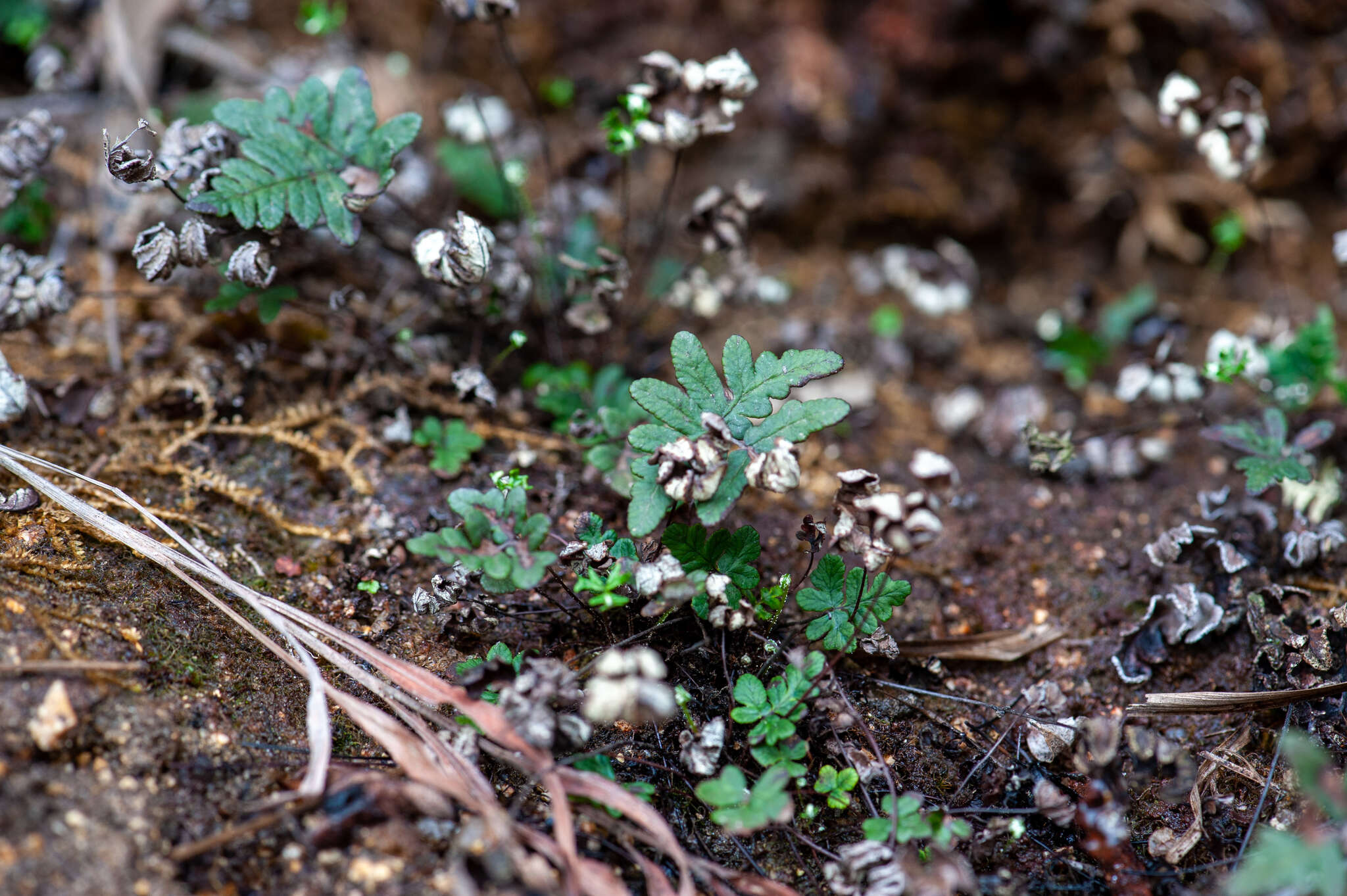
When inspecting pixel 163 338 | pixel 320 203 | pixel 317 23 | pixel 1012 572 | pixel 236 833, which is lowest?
pixel 1012 572

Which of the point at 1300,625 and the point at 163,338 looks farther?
the point at 163,338

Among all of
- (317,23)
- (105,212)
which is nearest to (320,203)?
(317,23)

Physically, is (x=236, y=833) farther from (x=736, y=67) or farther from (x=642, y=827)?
(x=736, y=67)

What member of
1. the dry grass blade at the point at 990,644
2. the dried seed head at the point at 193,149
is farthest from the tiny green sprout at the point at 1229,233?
the dried seed head at the point at 193,149

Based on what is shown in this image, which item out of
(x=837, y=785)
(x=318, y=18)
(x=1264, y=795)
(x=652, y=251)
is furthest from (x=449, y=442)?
(x=1264, y=795)

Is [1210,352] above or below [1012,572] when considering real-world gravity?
above

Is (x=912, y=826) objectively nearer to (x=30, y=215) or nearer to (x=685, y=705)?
(x=685, y=705)

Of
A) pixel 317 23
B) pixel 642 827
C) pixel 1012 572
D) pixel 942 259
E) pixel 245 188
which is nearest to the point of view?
pixel 642 827
